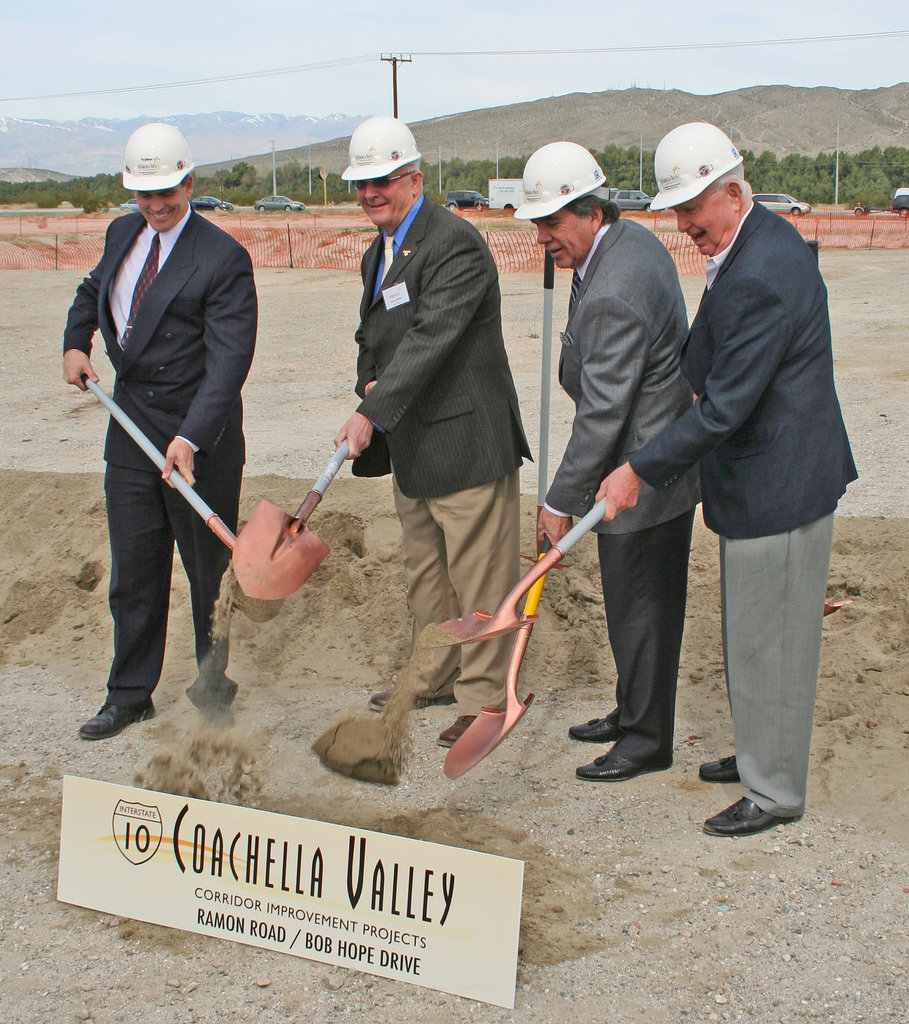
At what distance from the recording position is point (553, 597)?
15.5 feet

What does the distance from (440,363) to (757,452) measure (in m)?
1.12

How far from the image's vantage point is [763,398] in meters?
2.72

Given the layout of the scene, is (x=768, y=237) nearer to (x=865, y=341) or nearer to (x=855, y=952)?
(x=855, y=952)

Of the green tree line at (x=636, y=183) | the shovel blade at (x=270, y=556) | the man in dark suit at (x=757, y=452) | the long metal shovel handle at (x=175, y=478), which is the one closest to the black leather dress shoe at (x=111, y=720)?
the long metal shovel handle at (x=175, y=478)

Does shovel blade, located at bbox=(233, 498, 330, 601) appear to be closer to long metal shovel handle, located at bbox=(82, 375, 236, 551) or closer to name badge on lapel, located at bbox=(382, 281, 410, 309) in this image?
long metal shovel handle, located at bbox=(82, 375, 236, 551)

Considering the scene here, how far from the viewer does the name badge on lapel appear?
3430mm

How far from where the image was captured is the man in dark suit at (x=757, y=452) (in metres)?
2.61

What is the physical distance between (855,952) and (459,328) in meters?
2.14

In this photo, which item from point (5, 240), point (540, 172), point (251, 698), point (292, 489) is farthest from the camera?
point (5, 240)

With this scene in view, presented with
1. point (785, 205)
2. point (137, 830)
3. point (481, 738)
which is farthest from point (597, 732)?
point (785, 205)

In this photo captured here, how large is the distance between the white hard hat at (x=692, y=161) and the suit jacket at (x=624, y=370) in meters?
0.30

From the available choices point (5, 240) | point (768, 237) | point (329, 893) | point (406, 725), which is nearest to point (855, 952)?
point (329, 893)

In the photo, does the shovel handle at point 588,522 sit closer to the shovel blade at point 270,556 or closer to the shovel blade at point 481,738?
the shovel blade at point 481,738

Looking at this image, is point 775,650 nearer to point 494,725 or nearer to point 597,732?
point 494,725
